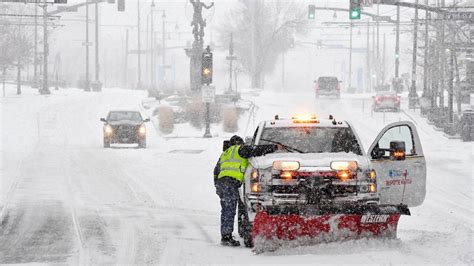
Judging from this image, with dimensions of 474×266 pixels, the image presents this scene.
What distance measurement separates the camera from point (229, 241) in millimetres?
12914

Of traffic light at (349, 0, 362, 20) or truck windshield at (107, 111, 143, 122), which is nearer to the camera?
truck windshield at (107, 111, 143, 122)

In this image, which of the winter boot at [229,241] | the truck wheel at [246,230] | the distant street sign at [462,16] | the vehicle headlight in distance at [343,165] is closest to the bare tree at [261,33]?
the distant street sign at [462,16]

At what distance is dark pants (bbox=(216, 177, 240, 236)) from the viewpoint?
12773 millimetres

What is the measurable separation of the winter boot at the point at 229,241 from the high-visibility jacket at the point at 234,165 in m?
0.83

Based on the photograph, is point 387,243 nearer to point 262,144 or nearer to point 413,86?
point 262,144

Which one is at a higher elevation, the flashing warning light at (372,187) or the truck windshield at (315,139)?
the truck windshield at (315,139)

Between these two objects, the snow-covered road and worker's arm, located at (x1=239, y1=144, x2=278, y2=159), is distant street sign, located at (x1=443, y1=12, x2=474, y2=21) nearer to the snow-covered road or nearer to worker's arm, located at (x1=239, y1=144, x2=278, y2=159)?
the snow-covered road

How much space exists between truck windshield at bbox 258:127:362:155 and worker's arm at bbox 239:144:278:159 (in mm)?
593

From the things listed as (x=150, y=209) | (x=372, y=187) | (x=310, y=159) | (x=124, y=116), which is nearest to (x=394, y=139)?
(x=124, y=116)

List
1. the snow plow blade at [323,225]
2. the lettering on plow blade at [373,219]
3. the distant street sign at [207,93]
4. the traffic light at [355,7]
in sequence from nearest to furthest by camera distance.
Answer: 1. the snow plow blade at [323,225]
2. the lettering on plow blade at [373,219]
3. the distant street sign at [207,93]
4. the traffic light at [355,7]

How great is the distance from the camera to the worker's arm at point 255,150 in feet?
40.3

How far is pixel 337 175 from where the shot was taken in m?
11.8

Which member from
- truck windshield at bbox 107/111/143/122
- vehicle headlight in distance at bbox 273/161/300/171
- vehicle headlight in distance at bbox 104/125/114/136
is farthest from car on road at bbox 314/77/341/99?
vehicle headlight in distance at bbox 273/161/300/171

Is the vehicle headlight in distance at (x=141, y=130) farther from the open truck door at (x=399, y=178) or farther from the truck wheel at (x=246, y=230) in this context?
the open truck door at (x=399, y=178)
